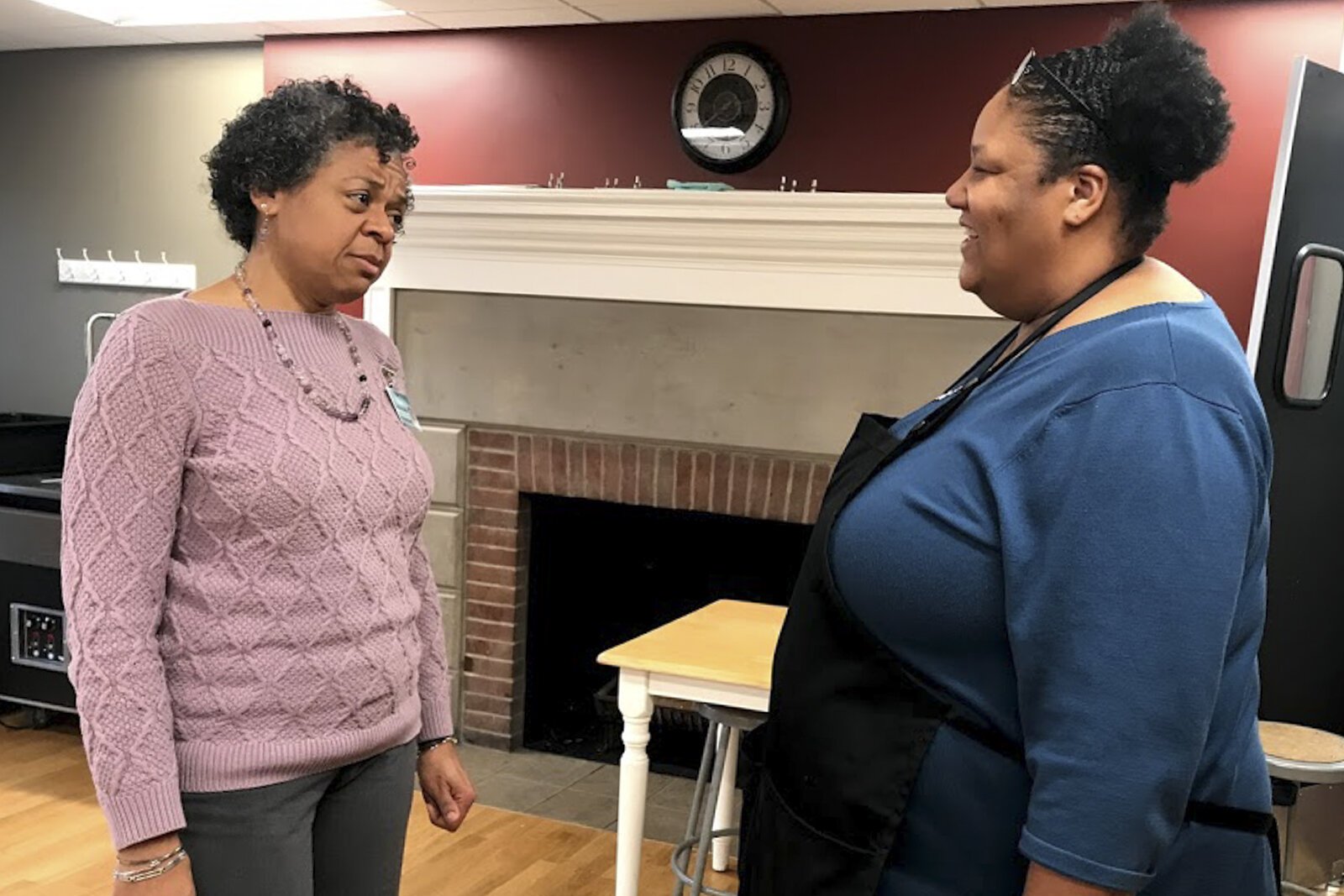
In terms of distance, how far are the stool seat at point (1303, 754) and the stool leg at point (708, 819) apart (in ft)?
3.36

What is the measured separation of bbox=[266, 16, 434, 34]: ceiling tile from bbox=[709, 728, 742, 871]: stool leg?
2399 mm

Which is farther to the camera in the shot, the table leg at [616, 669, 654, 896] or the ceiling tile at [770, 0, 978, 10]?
the ceiling tile at [770, 0, 978, 10]

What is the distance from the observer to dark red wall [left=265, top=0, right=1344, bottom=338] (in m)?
2.99

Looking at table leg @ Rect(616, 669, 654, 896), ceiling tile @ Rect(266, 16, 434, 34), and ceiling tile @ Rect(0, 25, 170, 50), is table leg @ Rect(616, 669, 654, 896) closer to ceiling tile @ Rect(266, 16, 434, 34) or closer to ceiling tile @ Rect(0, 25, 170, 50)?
ceiling tile @ Rect(266, 16, 434, 34)

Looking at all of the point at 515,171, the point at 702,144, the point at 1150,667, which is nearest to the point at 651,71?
the point at 702,144

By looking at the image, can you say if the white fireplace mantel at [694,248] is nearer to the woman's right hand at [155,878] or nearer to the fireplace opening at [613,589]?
the fireplace opening at [613,589]

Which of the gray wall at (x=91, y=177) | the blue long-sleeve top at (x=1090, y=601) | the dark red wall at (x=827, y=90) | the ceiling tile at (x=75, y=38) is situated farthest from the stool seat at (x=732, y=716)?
the ceiling tile at (x=75, y=38)

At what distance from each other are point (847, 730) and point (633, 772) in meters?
1.34

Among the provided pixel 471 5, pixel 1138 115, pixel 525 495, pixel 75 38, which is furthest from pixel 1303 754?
pixel 75 38

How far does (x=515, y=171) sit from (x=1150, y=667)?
3220mm

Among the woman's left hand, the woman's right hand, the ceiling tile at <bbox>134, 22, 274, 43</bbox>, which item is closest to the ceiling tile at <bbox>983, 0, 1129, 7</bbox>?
the ceiling tile at <bbox>134, 22, 274, 43</bbox>

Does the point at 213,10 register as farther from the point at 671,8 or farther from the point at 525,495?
the point at 525,495

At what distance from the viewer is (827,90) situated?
131 inches

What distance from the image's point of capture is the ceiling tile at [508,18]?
341 centimetres
